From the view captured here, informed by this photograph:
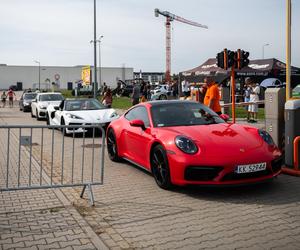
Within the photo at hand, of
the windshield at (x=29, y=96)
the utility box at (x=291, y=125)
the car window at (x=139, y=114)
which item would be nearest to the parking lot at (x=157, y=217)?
the utility box at (x=291, y=125)

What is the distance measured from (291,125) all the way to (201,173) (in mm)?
2634

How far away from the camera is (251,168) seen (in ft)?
19.8

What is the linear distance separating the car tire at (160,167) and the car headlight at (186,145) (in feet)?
0.89

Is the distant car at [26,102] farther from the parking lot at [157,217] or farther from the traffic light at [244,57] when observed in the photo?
the parking lot at [157,217]

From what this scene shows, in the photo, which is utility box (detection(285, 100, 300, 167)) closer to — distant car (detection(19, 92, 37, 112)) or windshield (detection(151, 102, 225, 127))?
windshield (detection(151, 102, 225, 127))

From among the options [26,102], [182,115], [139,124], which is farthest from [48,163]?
[26,102]

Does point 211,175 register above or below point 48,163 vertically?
above

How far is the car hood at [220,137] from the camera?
20.1ft

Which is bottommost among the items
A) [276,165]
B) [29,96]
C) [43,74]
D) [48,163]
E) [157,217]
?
[157,217]

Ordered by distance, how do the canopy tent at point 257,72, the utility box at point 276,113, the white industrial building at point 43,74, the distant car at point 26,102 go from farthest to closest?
1. the white industrial building at point 43,74
2. the canopy tent at point 257,72
3. the distant car at point 26,102
4. the utility box at point 276,113

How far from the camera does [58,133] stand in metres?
14.5

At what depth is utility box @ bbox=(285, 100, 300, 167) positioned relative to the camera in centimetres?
771

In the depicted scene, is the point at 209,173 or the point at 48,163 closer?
the point at 209,173

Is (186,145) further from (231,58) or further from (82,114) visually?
(82,114)
